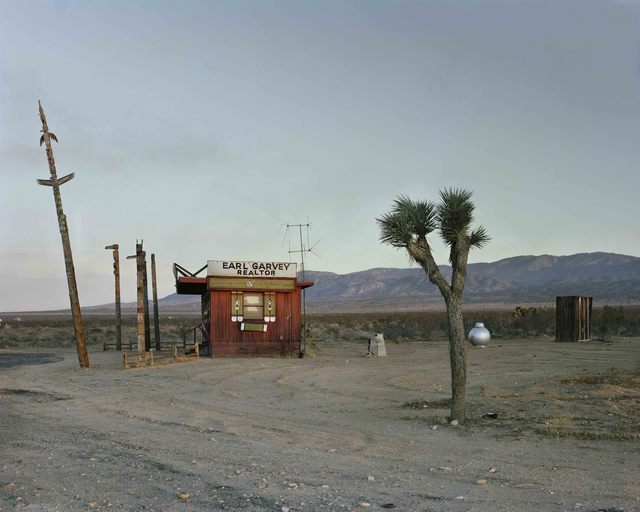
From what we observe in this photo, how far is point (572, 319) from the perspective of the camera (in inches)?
1555

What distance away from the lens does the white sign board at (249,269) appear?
99.2 ft

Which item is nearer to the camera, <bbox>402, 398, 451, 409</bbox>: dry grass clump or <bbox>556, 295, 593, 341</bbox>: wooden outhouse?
<bbox>402, 398, 451, 409</bbox>: dry grass clump

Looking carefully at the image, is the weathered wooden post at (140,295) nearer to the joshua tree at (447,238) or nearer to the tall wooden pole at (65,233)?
the tall wooden pole at (65,233)

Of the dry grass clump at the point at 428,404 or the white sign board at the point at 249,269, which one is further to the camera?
the white sign board at the point at 249,269

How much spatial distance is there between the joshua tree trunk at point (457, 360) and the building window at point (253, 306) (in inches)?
688

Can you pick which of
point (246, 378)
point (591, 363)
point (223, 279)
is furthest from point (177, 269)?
point (591, 363)

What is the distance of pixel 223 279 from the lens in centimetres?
3020

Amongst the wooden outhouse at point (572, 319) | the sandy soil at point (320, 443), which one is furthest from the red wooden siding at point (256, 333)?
the wooden outhouse at point (572, 319)

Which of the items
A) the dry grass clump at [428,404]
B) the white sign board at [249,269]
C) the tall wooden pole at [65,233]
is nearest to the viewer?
the dry grass clump at [428,404]

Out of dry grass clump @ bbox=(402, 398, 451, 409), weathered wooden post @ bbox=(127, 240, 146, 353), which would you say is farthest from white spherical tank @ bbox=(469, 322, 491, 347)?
dry grass clump @ bbox=(402, 398, 451, 409)

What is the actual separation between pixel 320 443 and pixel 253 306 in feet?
63.8

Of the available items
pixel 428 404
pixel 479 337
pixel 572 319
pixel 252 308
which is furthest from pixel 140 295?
pixel 572 319

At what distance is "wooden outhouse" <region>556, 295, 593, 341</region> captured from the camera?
3950 centimetres

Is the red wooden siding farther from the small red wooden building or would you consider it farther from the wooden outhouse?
the wooden outhouse
